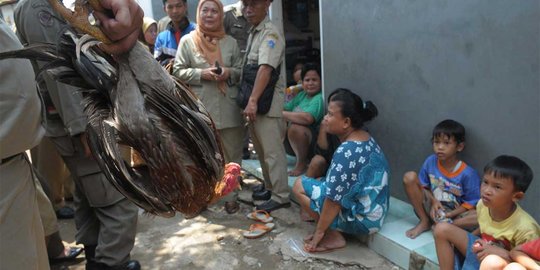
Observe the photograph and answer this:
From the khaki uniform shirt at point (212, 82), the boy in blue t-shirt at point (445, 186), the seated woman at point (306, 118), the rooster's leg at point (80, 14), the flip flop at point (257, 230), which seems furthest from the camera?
the seated woman at point (306, 118)

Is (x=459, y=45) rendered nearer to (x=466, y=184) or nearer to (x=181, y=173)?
(x=466, y=184)

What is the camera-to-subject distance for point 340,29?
409cm

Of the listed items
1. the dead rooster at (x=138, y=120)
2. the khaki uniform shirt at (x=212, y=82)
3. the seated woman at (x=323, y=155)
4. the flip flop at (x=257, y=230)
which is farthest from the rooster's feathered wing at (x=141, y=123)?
the seated woman at (x=323, y=155)

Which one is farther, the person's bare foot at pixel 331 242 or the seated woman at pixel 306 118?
the seated woman at pixel 306 118

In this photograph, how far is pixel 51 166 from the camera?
12.9ft

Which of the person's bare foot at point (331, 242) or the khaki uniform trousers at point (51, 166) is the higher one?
the khaki uniform trousers at point (51, 166)

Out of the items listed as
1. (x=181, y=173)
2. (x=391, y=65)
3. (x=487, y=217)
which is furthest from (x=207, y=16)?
(x=181, y=173)

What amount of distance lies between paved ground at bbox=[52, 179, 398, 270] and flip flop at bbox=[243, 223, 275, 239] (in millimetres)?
39

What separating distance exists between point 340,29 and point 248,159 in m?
2.14

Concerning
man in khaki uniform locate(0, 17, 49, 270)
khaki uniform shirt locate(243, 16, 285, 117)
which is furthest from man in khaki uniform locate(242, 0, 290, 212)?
man in khaki uniform locate(0, 17, 49, 270)

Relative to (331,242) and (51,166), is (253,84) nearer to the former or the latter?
(331,242)

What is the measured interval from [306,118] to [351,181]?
4.63 ft

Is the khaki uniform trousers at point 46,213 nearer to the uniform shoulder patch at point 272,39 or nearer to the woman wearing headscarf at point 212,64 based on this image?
the woman wearing headscarf at point 212,64

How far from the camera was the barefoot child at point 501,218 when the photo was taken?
2.34m
